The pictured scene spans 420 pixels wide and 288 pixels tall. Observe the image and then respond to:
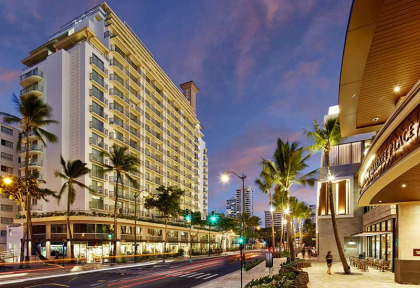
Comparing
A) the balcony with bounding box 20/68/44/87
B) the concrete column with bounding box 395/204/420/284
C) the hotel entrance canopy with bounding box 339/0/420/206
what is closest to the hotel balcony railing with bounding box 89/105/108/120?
the balcony with bounding box 20/68/44/87

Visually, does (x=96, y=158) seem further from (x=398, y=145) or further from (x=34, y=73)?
(x=398, y=145)

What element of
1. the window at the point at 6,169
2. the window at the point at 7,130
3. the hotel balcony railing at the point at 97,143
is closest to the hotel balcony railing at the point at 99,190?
the hotel balcony railing at the point at 97,143

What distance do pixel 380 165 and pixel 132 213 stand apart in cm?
5879

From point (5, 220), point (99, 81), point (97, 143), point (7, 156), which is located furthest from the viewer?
point (7, 156)

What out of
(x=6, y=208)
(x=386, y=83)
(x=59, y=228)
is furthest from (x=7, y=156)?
(x=386, y=83)

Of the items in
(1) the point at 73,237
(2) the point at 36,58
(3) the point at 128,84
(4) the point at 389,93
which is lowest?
Answer: (1) the point at 73,237

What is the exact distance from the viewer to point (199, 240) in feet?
318

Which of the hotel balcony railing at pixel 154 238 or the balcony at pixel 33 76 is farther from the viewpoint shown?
the hotel balcony railing at pixel 154 238

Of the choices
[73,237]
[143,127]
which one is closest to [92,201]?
[73,237]

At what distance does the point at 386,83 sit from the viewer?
436 inches

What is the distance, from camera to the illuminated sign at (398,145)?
7230 millimetres

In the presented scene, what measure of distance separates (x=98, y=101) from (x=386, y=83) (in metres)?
52.9

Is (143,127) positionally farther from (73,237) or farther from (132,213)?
(73,237)

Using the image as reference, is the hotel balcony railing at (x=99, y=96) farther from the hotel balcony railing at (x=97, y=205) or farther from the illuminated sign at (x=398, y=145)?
the illuminated sign at (x=398, y=145)
